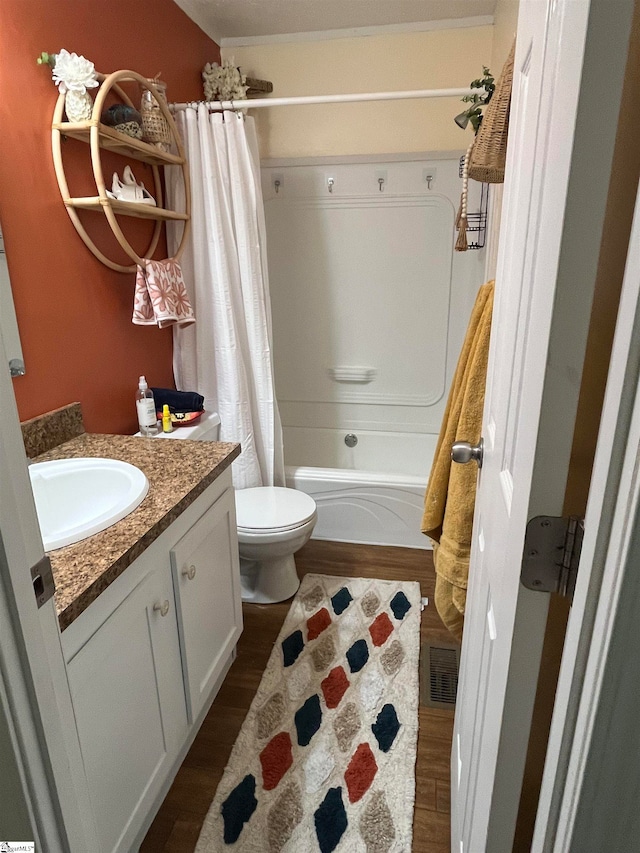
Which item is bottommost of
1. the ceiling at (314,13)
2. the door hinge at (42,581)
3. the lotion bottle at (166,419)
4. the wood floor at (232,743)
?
the wood floor at (232,743)

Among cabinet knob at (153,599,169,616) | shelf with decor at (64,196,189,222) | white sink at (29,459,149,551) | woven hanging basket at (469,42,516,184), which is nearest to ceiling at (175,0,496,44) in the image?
shelf with decor at (64,196,189,222)

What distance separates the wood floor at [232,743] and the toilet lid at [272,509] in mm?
410

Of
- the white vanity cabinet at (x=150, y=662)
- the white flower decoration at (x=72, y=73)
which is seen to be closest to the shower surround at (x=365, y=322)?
the white vanity cabinet at (x=150, y=662)

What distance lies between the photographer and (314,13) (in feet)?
8.20

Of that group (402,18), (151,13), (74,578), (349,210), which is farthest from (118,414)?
(402,18)

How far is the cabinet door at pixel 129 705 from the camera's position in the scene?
1.05 meters

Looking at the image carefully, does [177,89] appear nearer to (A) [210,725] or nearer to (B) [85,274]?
(B) [85,274]

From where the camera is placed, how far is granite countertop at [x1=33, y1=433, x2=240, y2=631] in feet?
3.28

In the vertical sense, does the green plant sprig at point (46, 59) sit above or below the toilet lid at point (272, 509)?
above

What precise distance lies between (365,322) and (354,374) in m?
0.32

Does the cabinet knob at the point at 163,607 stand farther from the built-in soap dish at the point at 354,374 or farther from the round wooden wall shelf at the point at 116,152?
the built-in soap dish at the point at 354,374

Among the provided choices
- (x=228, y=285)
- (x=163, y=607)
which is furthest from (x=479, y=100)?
(x=163, y=607)

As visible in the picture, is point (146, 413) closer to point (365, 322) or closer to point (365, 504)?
point (365, 504)

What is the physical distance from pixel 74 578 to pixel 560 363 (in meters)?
0.92
